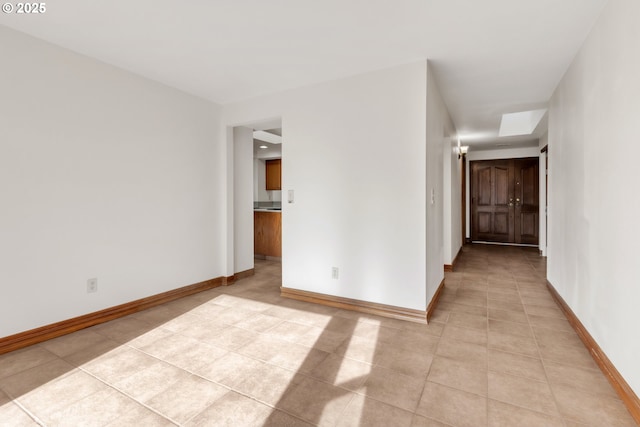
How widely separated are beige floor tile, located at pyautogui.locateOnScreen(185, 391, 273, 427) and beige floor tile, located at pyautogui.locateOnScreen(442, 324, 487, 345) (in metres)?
1.63

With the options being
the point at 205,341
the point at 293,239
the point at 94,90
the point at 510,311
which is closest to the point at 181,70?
the point at 94,90

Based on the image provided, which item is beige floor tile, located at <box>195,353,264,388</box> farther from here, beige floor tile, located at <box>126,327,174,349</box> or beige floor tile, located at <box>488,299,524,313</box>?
beige floor tile, located at <box>488,299,524,313</box>

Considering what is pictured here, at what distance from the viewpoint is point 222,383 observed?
189 centimetres

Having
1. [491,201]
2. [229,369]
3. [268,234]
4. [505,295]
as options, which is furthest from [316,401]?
[491,201]

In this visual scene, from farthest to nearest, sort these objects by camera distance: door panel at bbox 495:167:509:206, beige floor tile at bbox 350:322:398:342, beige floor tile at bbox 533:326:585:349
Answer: door panel at bbox 495:167:509:206
beige floor tile at bbox 350:322:398:342
beige floor tile at bbox 533:326:585:349

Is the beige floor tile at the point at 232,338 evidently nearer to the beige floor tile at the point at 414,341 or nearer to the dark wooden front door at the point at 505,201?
the beige floor tile at the point at 414,341

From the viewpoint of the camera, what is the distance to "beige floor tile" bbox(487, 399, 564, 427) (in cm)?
153

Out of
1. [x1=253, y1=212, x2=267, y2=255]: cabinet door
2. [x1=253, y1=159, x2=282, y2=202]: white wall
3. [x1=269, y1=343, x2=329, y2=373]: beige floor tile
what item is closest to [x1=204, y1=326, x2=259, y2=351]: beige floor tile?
[x1=269, y1=343, x2=329, y2=373]: beige floor tile

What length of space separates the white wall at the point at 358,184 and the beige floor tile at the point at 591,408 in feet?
3.93

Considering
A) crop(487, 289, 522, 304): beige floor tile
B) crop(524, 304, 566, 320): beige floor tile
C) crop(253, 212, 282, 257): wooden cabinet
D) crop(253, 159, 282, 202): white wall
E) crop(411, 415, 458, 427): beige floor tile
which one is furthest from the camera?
crop(253, 159, 282, 202): white wall

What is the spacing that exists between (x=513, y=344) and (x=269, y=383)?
6.23 feet

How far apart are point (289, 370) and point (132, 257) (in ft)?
6.97

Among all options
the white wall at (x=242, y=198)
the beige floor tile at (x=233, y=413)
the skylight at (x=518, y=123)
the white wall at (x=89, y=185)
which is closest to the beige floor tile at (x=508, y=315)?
the beige floor tile at (x=233, y=413)

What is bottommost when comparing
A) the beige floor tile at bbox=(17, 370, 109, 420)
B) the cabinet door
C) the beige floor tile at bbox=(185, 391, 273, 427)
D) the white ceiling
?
the beige floor tile at bbox=(185, 391, 273, 427)
